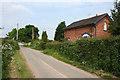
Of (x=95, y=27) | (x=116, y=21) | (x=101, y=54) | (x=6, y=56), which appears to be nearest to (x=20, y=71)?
(x=6, y=56)

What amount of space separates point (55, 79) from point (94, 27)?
17.0 m

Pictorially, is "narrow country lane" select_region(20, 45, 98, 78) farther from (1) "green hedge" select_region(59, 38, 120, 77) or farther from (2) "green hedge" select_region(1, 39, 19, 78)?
(2) "green hedge" select_region(1, 39, 19, 78)

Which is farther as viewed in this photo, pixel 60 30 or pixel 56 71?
pixel 60 30

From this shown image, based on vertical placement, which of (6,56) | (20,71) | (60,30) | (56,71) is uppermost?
(60,30)

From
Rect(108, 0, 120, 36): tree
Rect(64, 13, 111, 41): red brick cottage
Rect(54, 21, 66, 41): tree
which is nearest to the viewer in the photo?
Rect(108, 0, 120, 36): tree

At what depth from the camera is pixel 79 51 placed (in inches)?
393

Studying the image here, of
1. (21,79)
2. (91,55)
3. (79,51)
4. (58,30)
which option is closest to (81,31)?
(79,51)

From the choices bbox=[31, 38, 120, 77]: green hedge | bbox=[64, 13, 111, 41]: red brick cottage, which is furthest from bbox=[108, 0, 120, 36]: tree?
bbox=[31, 38, 120, 77]: green hedge

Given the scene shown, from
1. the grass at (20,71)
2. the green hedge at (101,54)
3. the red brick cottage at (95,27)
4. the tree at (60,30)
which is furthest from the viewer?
the tree at (60,30)

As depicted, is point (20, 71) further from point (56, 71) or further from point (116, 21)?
point (116, 21)

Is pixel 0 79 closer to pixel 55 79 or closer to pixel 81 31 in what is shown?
pixel 55 79

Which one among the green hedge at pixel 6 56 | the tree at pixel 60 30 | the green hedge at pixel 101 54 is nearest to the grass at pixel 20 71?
the green hedge at pixel 6 56

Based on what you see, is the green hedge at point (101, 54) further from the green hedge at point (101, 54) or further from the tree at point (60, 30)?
the tree at point (60, 30)

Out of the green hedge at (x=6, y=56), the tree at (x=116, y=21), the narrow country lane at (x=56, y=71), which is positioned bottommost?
the narrow country lane at (x=56, y=71)
